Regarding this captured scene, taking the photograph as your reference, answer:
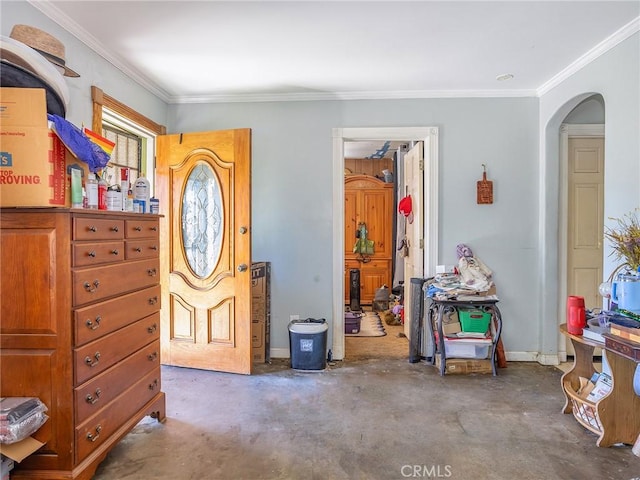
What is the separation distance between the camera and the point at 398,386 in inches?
126

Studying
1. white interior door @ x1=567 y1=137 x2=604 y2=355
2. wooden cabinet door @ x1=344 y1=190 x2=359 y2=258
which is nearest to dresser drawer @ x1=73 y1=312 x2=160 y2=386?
white interior door @ x1=567 y1=137 x2=604 y2=355

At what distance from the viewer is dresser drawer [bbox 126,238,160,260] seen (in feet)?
7.28

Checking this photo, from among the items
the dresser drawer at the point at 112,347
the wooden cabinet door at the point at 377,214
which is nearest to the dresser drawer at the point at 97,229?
the dresser drawer at the point at 112,347

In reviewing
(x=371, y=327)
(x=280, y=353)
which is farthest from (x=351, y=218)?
(x=280, y=353)

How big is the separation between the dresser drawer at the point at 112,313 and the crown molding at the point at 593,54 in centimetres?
343

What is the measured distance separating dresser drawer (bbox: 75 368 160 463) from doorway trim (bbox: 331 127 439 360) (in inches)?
71.3

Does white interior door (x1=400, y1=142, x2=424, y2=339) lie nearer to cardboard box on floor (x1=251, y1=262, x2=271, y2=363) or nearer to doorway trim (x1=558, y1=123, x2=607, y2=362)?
doorway trim (x1=558, y1=123, x2=607, y2=362)

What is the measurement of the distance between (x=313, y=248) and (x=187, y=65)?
1.91 m

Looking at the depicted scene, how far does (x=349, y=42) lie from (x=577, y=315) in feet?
7.63

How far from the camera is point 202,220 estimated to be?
3.59 meters

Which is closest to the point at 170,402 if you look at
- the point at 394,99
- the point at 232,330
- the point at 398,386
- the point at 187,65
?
the point at 232,330

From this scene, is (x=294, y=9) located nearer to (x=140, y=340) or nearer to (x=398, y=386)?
(x=140, y=340)

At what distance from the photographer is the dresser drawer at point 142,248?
7.28ft

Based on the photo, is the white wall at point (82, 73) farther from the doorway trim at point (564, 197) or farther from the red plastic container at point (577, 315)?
the doorway trim at point (564, 197)
